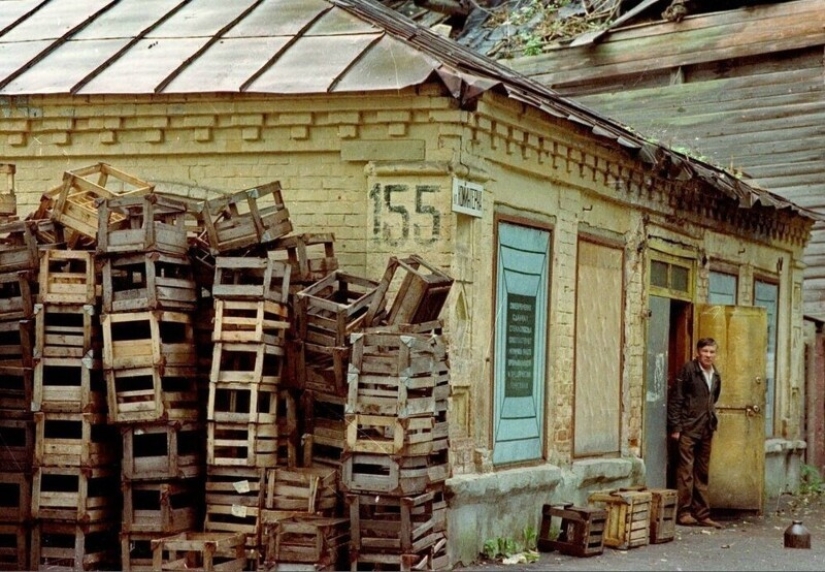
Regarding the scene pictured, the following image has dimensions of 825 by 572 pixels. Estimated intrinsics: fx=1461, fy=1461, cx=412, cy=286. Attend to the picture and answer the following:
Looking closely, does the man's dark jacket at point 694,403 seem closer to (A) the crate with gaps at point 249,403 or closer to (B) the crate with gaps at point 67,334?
(A) the crate with gaps at point 249,403

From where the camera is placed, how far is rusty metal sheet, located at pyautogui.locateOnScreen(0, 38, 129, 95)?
13047 millimetres

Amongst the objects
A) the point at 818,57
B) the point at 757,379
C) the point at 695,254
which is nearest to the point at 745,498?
the point at 757,379

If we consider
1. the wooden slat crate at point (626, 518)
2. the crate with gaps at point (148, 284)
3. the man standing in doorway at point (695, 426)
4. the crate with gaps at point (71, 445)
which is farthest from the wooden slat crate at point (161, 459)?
the man standing in doorway at point (695, 426)

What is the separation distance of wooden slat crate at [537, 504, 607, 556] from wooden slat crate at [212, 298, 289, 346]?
3.42 m

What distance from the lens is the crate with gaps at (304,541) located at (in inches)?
428

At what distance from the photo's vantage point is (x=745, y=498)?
16656 millimetres

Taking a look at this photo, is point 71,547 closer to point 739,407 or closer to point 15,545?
point 15,545

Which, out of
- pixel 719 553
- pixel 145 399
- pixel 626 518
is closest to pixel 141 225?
pixel 145 399

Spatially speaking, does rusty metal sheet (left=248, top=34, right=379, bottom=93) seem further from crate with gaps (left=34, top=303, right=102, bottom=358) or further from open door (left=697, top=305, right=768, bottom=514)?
open door (left=697, top=305, right=768, bottom=514)

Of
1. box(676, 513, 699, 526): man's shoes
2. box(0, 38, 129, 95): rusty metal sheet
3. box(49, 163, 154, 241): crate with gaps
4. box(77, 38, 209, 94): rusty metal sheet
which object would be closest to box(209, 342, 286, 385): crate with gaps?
box(49, 163, 154, 241): crate with gaps

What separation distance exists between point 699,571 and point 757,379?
16.8 ft

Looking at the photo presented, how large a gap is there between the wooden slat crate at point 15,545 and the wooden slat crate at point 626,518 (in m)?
5.36

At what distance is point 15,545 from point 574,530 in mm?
4878

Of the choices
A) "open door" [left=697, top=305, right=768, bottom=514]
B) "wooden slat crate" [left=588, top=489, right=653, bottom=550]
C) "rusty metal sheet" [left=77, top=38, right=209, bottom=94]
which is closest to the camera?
"rusty metal sheet" [left=77, top=38, right=209, bottom=94]
